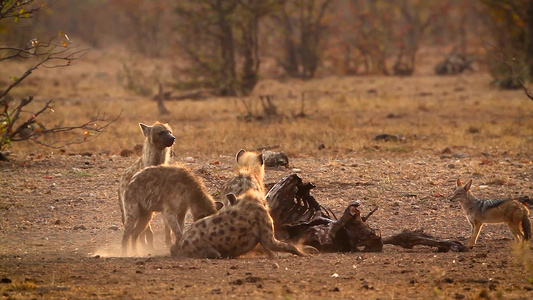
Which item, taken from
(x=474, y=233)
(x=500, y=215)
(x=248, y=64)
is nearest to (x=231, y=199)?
(x=474, y=233)

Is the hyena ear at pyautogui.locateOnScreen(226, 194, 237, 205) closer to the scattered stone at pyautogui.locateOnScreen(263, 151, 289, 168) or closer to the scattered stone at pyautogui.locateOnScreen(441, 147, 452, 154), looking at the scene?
the scattered stone at pyautogui.locateOnScreen(263, 151, 289, 168)

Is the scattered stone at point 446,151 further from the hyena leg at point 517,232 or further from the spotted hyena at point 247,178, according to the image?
the spotted hyena at point 247,178

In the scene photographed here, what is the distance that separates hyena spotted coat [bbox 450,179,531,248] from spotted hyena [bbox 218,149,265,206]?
77.7 inches

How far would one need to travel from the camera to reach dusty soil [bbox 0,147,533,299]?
5.84m

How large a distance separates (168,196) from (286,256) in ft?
3.79

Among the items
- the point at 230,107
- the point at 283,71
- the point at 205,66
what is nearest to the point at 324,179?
the point at 230,107

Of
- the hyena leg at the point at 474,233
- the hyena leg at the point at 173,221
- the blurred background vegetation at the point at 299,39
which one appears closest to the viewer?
the hyena leg at the point at 173,221

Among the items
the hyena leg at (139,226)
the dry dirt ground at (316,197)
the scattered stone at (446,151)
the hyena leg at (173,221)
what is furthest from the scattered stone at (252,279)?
the scattered stone at (446,151)

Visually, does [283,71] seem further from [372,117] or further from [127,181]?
[127,181]

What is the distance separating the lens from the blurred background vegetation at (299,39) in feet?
76.1

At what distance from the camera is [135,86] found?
79.3 ft

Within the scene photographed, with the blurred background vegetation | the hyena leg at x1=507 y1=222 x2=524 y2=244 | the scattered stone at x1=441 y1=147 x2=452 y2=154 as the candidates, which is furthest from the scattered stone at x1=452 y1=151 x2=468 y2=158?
the hyena leg at x1=507 y1=222 x2=524 y2=244

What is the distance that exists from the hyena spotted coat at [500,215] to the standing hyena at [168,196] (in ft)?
7.93

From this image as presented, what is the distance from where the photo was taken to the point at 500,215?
7.56m
